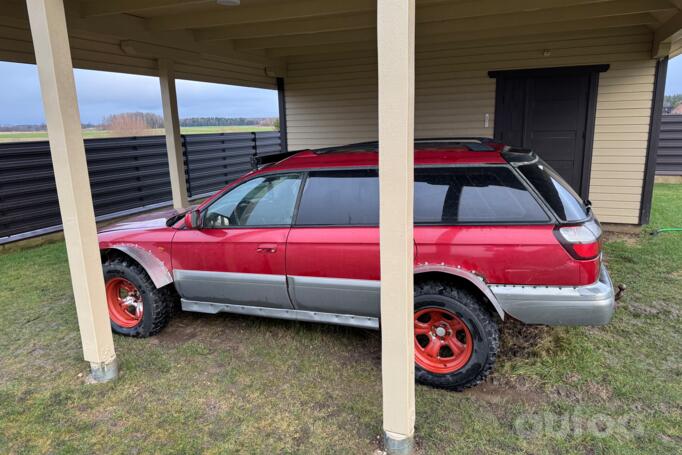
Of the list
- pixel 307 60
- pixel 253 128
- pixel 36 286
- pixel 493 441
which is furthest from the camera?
pixel 253 128

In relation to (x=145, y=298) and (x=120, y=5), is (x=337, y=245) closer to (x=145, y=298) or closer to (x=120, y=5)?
(x=145, y=298)

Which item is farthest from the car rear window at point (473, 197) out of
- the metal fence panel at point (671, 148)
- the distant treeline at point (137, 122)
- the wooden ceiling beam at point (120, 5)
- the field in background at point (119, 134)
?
the metal fence panel at point (671, 148)

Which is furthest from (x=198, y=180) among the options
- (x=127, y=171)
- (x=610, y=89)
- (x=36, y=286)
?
(x=610, y=89)

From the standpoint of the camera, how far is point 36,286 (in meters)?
5.24

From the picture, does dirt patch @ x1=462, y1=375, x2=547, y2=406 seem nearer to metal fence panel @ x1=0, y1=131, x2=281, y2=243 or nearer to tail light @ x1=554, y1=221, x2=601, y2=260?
tail light @ x1=554, y1=221, x2=601, y2=260

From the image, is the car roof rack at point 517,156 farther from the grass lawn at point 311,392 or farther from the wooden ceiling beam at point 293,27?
the wooden ceiling beam at point 293,27

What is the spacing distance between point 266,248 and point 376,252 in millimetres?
856

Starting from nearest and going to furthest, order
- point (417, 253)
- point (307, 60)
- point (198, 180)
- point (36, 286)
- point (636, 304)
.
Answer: point (417, 253)
point (636, 304)
point (36, 286)
point (307, 60)
point (198, 180)

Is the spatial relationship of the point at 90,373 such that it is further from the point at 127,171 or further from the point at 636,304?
the point at 127,171

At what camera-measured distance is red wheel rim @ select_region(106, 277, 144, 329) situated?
3945 millimetres

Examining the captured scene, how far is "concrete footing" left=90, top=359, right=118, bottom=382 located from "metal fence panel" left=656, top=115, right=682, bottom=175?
43.7 ft

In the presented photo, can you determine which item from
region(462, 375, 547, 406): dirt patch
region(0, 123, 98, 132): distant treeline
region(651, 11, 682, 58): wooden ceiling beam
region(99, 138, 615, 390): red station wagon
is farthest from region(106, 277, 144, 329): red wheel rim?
region(651, 11, 682, 58): wooden ceiling beam

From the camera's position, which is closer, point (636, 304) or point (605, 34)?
point (636, 304)

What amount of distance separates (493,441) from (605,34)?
256 inches
